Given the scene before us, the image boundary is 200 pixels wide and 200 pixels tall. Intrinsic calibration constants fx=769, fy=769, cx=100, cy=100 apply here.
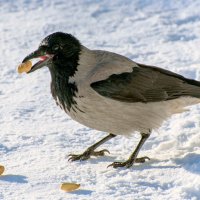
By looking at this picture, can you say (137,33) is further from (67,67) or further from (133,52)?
(67,67)

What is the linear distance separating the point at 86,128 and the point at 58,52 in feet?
3.66

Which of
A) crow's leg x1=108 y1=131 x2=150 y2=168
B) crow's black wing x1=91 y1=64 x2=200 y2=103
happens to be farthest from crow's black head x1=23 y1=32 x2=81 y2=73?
crow's leg x1=108 y1=131 x2=150 y2=168

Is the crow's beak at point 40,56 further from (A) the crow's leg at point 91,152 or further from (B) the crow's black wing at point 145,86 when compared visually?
(A) the crow's leg at point 91,152

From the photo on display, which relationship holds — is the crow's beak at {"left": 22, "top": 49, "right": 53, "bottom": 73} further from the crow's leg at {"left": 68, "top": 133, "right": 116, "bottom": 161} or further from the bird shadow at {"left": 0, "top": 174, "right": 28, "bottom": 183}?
the bird shadow at {"left": 0, "top": 174, "right": 28, "bottom": 183}

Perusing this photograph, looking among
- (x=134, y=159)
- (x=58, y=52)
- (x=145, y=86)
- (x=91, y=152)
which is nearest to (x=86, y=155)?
(x=91, y=152)

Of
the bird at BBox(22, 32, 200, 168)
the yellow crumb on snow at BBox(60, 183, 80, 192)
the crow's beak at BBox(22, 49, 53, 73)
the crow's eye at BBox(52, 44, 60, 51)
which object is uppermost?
the crow's eye at BBox(52, 44, 60, 51)

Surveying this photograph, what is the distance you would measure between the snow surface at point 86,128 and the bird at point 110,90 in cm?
31

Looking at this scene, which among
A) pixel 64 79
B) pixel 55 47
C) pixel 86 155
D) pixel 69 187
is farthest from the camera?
pixel 86 155

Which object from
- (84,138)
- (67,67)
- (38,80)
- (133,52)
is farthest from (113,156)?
(133,52)

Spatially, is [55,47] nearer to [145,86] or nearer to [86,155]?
[145,86]

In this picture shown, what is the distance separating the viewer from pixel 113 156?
7.01 meters

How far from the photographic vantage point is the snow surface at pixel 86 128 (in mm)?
6160

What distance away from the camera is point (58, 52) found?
6.78m

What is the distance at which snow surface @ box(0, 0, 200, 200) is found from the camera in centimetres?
616
